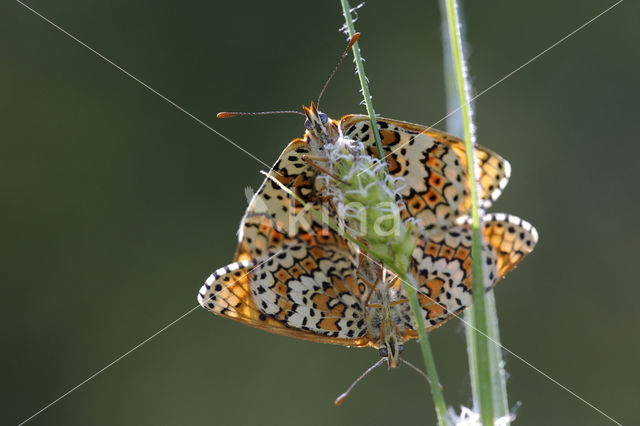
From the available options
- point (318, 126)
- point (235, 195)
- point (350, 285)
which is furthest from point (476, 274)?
point (235, 195)

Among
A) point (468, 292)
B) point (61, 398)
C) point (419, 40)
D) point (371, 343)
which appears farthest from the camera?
point (419, 40)

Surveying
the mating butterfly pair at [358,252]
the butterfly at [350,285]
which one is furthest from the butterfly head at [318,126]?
the butterfly at [350,285]

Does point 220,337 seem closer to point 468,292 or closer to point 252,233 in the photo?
point 252,233

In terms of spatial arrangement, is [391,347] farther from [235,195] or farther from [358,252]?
[235,195]

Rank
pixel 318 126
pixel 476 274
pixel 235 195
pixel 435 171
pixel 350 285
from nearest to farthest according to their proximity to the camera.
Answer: pixel 476 274, pixel 318 126, pixel 435 171, pixel 350 285, pixel 235 195

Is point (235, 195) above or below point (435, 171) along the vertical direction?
below

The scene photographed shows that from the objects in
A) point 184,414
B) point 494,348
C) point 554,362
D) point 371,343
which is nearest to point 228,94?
point 184,414

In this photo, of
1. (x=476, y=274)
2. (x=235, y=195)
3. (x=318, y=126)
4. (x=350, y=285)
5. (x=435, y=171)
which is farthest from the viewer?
(x=235, y=195)
